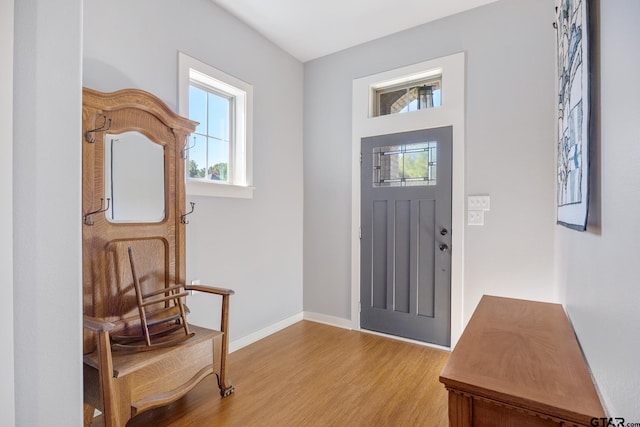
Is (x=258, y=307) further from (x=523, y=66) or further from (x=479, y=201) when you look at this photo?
(x=523, y=66)

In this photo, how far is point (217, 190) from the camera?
2750 mm

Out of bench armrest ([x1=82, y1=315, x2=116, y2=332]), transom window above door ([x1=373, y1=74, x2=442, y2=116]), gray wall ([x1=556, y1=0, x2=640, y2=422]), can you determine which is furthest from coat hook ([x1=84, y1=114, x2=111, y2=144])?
transom window above door ([x1=373, y1=74, x2=442, y2=116])

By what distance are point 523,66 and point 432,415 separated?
106 inches

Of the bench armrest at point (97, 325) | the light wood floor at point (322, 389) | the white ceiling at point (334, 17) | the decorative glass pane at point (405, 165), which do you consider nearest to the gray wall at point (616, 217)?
the light wood floor at point (322, 389)

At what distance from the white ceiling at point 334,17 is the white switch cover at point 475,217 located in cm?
180

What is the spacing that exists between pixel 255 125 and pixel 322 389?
2.39m


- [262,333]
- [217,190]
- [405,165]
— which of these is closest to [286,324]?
[262,333]

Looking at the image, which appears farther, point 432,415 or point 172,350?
point 432,415

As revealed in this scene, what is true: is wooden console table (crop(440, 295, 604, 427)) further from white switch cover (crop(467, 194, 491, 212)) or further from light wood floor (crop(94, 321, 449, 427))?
white switch cover (crop(467, 194, 491, 212))

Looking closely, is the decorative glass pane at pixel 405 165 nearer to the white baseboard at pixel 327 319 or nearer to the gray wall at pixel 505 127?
the gray wall at pixel 505 127

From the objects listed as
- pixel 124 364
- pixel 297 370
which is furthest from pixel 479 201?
pixel 124 364

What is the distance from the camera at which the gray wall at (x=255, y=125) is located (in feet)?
7.00

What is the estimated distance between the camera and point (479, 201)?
280 cm

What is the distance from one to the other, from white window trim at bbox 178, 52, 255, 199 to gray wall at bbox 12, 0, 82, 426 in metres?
1.39
